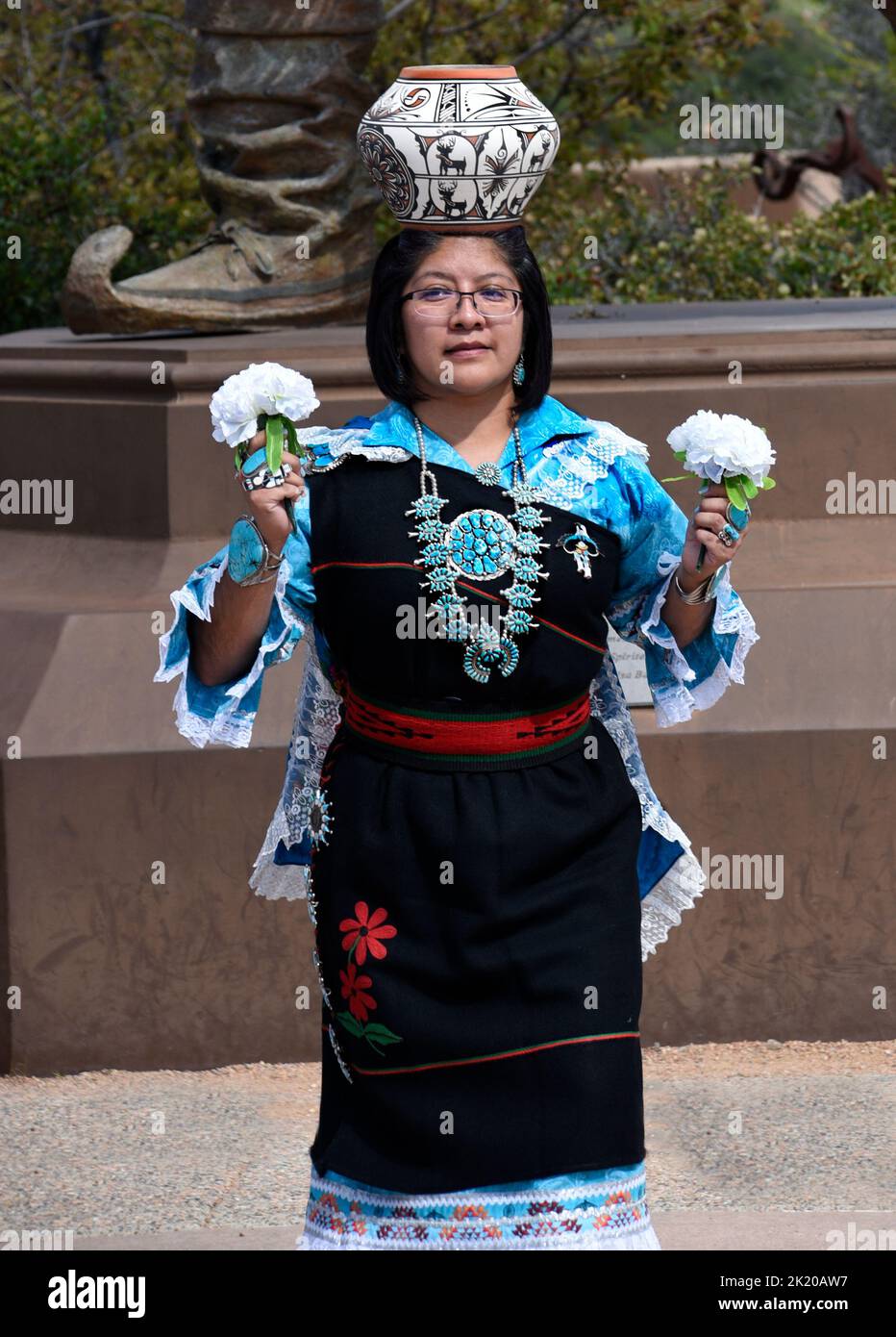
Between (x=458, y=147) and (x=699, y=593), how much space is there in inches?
28.8

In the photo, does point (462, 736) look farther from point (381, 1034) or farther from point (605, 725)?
point (381, 1034)

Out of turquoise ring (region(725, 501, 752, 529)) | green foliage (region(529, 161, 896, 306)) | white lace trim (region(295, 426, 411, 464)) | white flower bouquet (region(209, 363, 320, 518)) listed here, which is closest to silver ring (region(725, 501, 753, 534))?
→ turquoise ring (region(725, 501, 752, 529))

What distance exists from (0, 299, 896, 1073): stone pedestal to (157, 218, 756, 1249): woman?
5.94 ft

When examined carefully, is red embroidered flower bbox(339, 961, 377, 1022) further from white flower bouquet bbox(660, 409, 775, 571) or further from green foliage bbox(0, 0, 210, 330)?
green foliage bbox(0, 0, 210, 330)

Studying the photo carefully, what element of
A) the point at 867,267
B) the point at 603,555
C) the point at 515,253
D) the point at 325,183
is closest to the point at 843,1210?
the point at 603,555

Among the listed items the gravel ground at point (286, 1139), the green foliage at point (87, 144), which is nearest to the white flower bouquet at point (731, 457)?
the gravel ground at point (286, 1139)

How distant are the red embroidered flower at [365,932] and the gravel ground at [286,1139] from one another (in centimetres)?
143

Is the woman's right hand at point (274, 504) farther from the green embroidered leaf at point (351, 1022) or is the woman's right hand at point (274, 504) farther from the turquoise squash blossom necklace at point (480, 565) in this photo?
the green embroidered leaf at point (351, 1022)

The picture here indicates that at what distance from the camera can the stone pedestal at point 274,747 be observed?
4773 millimetres

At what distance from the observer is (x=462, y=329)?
290 cm

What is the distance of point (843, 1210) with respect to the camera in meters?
4.11

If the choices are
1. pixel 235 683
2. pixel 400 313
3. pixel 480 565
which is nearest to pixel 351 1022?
pixel 235 683

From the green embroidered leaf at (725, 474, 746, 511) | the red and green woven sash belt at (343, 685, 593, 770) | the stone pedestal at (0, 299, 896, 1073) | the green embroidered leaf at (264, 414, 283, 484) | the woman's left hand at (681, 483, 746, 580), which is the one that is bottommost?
the stone pedestal at (0, 299, 896, 1073)

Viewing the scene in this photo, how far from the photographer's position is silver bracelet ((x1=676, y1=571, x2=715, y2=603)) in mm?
2918
